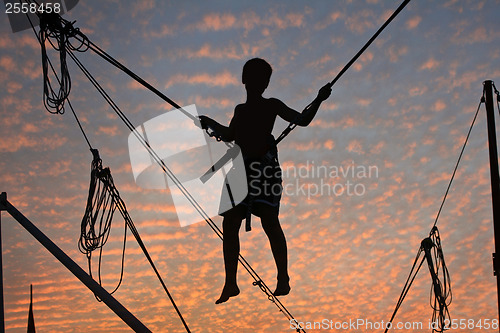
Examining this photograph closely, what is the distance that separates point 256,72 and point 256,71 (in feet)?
0.04

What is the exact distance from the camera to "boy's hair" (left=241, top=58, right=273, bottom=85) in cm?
821

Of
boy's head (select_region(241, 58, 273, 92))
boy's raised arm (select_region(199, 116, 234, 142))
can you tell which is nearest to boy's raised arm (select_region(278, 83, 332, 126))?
boy's head (select_region(241, 58, 273, 92))

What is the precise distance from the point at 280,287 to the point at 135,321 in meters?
3.02

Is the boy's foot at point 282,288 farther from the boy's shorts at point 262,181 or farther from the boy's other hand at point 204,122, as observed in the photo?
the boy's other hand at point 204,122

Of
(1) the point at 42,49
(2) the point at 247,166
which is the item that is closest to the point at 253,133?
(2) the point at 247,166

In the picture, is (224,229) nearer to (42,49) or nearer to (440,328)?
(42,49)

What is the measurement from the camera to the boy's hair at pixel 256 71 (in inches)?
323

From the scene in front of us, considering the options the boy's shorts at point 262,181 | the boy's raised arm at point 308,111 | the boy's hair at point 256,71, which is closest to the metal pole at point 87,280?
the boy's shorts at point 262,181

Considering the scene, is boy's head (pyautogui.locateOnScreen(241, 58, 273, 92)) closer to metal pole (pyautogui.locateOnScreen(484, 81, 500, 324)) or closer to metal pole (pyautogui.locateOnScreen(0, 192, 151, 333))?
metal pole (pyautogui.locateOnScreen(0, 192, 151, 333))

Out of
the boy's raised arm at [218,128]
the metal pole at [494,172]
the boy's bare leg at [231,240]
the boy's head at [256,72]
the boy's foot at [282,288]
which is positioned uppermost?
the metal pole at [494,172]

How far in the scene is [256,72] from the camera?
821cm

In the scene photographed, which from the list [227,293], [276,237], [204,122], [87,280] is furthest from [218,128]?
[87,280]

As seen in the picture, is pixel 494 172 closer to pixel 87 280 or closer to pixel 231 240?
pixel 87 280

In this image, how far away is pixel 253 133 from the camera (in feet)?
26.9
